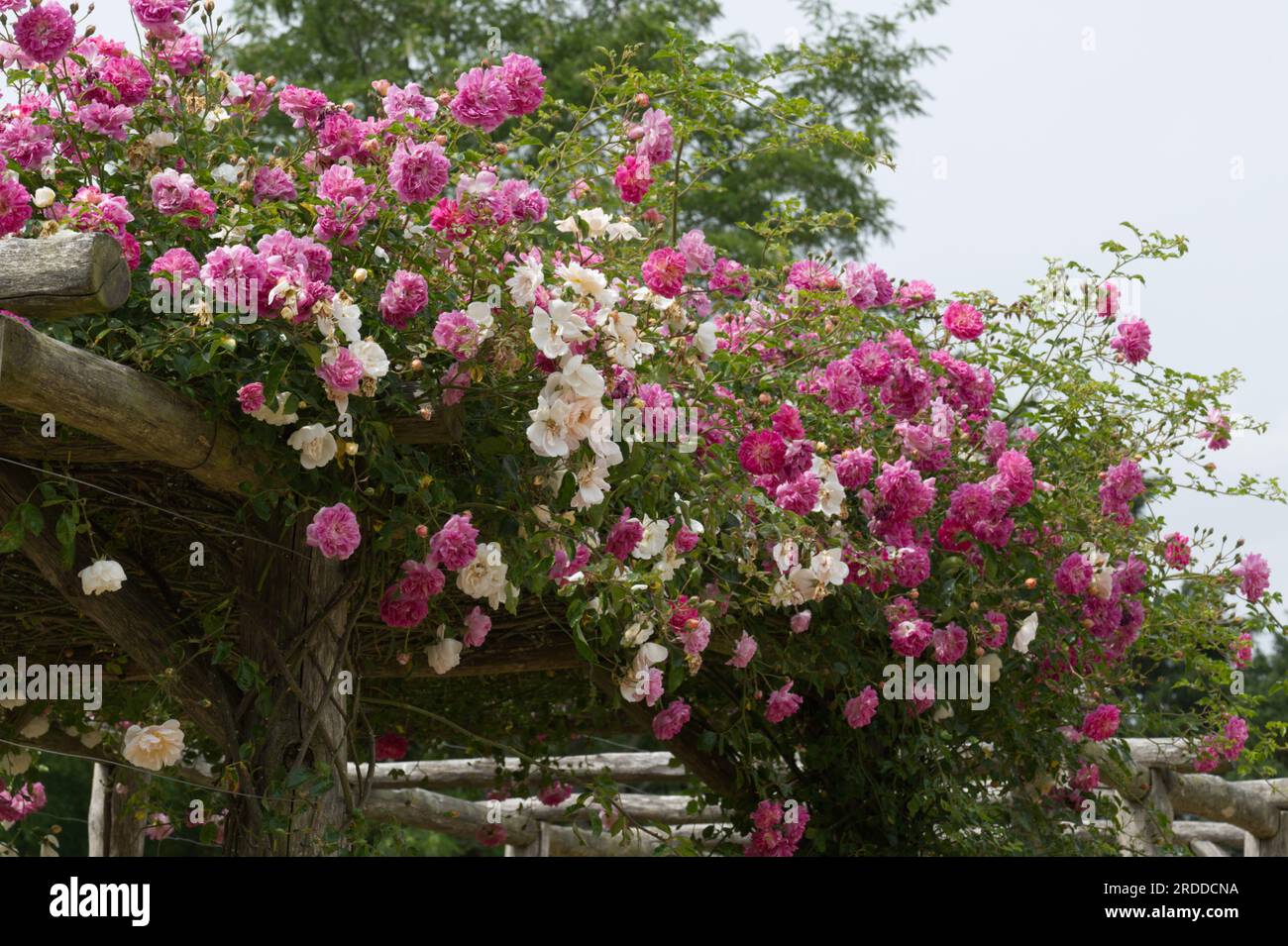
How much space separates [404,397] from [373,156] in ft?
1.89

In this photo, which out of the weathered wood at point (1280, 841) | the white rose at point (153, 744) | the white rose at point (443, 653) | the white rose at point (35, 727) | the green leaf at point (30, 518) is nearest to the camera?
the green leaf at point (30, 518)

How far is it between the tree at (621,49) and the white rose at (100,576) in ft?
34.6

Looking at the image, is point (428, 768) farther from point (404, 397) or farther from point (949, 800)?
point (404, 397)

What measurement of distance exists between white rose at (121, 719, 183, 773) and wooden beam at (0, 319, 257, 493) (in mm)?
600

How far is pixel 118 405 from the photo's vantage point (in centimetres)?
251

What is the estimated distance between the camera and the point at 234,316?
271 centimetres

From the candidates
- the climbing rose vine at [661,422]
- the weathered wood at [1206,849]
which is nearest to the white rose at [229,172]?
the climbing rose vine at [661,422]

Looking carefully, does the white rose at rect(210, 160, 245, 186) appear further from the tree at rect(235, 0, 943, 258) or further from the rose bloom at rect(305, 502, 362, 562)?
the tree at rect(235, 0, 943, 258)

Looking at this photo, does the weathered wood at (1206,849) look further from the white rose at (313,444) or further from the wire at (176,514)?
the white rose at (313,444)

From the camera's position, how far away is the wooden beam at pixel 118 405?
2.27m

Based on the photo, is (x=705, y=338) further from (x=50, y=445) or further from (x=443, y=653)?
(x=50, y=445)

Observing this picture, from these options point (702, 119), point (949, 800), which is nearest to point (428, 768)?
point (949, 800)

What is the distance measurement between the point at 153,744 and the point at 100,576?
0.48 meters

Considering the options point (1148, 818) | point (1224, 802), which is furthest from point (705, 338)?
point (1224, 802)
